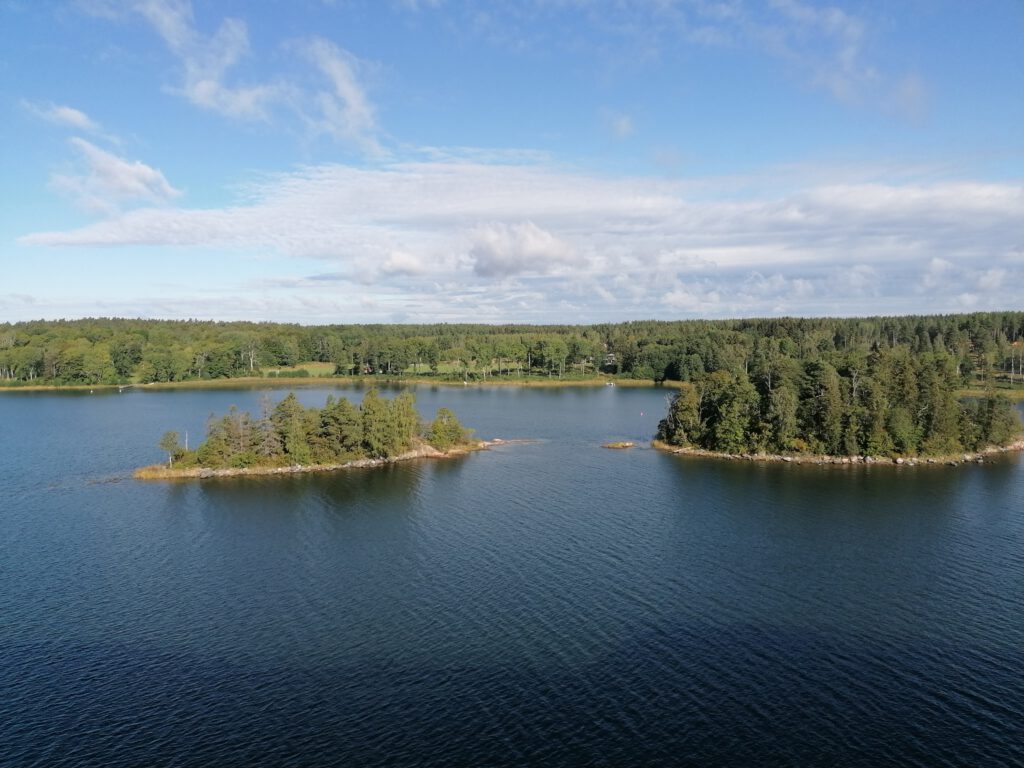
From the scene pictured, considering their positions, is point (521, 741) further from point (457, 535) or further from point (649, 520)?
point (649, 520)

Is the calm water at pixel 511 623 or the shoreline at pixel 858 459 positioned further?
the shoreline at pixel 858 459

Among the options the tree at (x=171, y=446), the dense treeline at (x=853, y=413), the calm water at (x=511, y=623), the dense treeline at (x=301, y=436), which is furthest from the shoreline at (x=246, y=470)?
the dense treeline at (x=853, y=413)

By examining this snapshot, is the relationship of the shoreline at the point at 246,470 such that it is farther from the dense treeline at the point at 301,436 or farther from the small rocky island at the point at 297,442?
the dense treeline at the point at 301,436

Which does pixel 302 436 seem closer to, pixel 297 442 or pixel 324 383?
pixel 297 442

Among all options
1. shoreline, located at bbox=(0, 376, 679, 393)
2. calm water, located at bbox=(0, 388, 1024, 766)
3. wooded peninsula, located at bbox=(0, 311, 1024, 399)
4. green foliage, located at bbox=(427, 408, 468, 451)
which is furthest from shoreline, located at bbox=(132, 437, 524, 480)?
wooded peninsula, located at bbox=(0, 311, 1024, 399)

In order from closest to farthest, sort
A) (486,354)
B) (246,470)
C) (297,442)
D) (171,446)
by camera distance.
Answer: (246,470) → (171,446) → (297,442) → (486,354)

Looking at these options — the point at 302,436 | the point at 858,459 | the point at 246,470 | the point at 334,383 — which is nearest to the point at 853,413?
the point at 858,459
